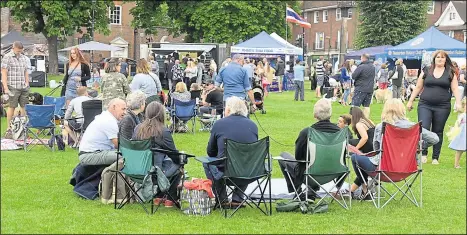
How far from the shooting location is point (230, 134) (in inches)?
307

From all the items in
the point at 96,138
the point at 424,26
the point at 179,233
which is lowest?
the point at 179,233

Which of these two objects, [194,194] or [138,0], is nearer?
[194,194]

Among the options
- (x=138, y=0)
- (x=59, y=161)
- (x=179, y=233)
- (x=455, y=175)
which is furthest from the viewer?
(x=138, y=0)

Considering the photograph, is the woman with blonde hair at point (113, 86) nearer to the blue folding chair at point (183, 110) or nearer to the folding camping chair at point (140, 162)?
the blue folding chair at point (183, 110)

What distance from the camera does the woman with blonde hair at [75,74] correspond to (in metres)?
13.5

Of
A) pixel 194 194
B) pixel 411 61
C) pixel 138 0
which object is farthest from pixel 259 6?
pixel 194 194

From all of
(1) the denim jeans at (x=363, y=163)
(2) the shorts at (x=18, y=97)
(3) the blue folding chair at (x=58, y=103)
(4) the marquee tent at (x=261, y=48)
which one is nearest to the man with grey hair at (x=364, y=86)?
(3) the blue folding chair at (x=58, y=103)

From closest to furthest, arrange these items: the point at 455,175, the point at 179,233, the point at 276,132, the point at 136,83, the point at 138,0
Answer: the point at 179,233, the point at 455,175, the point at 136,83, the point at 276,132, the point at 138,0

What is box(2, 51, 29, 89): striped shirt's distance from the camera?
13.5 metres

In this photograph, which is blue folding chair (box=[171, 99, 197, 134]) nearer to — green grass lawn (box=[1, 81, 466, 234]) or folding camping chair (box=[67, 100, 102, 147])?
folding camping chair (box=[67, 100, 102, 147])

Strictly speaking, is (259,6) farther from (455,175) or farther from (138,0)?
(455,175)

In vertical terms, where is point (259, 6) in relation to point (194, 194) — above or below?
above

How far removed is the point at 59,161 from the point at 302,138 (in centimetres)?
488

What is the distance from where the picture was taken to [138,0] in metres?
49.5
